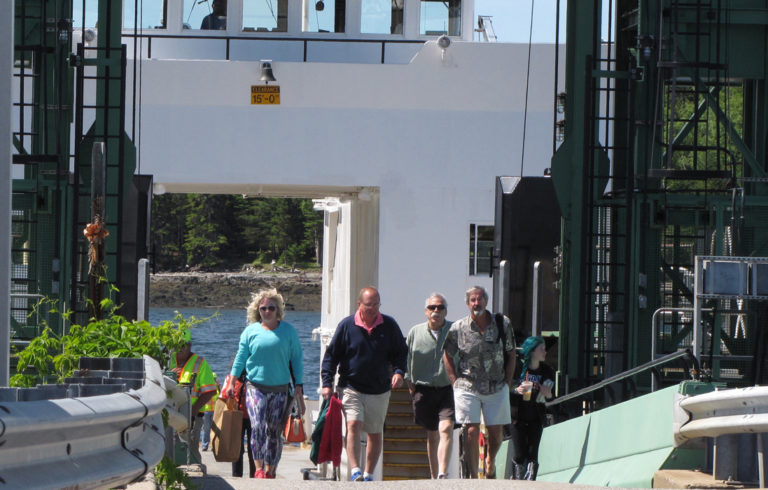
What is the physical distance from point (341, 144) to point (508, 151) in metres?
2.34

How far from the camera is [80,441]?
15.2 ft

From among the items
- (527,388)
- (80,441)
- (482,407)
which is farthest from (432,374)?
(80,441)

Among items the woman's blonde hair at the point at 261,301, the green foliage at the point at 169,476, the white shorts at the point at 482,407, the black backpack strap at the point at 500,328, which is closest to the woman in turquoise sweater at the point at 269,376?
the woman's blonde hair at the point at 261,301

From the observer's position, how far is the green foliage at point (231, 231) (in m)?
106

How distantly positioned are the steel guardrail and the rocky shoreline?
102 meters

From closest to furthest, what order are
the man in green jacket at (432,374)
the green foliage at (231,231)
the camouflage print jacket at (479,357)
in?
the camouflage print jacket at (479,357)
the man in green jacket at (432,374)
the green foliage at (231,231)

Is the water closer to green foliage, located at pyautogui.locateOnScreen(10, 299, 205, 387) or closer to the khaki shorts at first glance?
the khaki shorts

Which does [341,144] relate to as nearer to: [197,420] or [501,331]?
[197,420]

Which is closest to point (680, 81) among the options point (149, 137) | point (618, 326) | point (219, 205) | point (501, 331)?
point (618, 326)

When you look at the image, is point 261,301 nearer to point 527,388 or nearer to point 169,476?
point 527,388

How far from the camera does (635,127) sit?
12398 millimetres

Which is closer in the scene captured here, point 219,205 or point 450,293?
point 450,293

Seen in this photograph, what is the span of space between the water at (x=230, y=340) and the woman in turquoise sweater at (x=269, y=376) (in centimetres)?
3543

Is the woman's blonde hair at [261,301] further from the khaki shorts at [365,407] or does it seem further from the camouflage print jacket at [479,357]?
the camouflage print jacket at [479,357]
